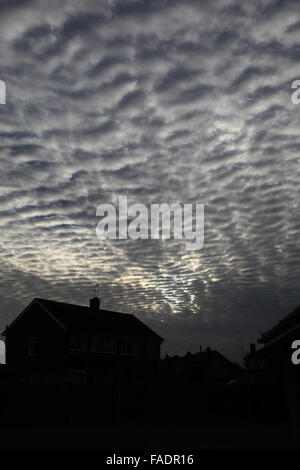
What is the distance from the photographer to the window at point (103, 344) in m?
49.1

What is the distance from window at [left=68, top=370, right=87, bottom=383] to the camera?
1796 inches

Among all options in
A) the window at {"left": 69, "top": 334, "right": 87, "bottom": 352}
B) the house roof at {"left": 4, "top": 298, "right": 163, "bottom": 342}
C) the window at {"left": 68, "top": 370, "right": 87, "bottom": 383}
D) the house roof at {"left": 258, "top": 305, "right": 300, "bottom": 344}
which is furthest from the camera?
the house roof at {"left": 4, "top": 298, "right": 163, "bottom": 342}

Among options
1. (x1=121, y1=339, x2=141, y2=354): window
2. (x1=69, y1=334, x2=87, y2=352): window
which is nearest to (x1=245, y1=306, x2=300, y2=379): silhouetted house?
(x1=69, y1=334, x2=87, y2=352): window

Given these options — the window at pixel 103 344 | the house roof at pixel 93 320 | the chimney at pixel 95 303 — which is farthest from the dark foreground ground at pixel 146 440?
the chimney at pixel 95 303

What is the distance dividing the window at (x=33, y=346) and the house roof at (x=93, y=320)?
2.80 m

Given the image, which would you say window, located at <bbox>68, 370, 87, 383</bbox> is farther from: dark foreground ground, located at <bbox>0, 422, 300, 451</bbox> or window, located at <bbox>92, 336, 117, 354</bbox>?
dark foreground ground, located at <bbox>0, 422, 300, 451</bbox>

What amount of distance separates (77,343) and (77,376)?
3.08m

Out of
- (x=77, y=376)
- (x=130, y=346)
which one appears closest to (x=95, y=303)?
(x=130, y=346)

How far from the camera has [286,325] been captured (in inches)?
712

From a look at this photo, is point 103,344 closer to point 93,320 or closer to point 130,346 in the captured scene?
point 93,320

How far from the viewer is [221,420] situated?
29.5 meters

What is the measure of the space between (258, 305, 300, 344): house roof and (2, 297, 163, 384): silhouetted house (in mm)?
22650

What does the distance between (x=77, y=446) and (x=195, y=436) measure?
5832 mm

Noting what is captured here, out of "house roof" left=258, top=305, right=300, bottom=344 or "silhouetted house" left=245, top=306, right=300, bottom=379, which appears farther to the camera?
"house roof" left=258, top=305, right=300, bottom=344
